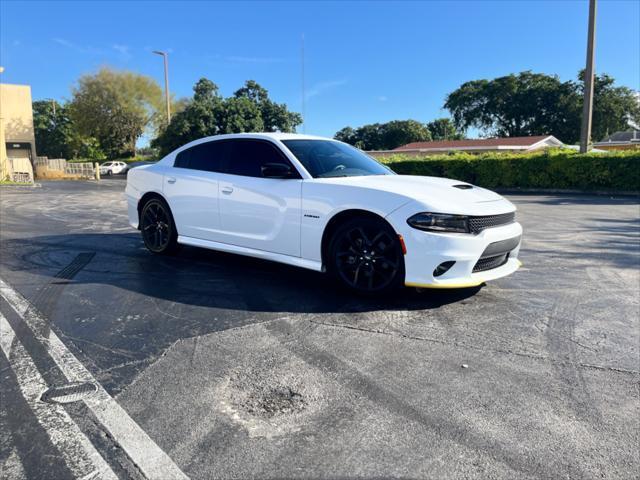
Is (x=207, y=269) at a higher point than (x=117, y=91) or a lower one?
lower

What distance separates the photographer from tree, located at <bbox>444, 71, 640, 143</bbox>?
52406 mm

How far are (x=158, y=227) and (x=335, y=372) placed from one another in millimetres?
4231

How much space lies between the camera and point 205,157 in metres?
6.03

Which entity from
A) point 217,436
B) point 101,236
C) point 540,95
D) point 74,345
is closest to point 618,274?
point 217,436

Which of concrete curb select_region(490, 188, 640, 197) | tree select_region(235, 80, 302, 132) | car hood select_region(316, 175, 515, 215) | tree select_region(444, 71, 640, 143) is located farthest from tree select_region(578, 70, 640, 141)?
car hood select_region(316, 175, 515, 215)

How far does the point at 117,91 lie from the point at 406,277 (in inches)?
2013

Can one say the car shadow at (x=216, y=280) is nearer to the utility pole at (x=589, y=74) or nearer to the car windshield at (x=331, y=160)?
the car windshield at (x=331, y=160)

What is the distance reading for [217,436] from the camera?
2432mm

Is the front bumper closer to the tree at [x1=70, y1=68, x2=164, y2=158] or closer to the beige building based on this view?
the beige building

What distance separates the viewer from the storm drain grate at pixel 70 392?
275 centimetres

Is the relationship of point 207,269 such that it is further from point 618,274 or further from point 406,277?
point 618,274

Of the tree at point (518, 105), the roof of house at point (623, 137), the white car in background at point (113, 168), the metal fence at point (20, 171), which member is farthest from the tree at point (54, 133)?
the roof of house at point (623, 137)

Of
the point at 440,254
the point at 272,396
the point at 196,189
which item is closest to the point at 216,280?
the point at 196,189

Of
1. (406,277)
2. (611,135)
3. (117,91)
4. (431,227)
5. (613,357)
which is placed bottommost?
(613,357)
